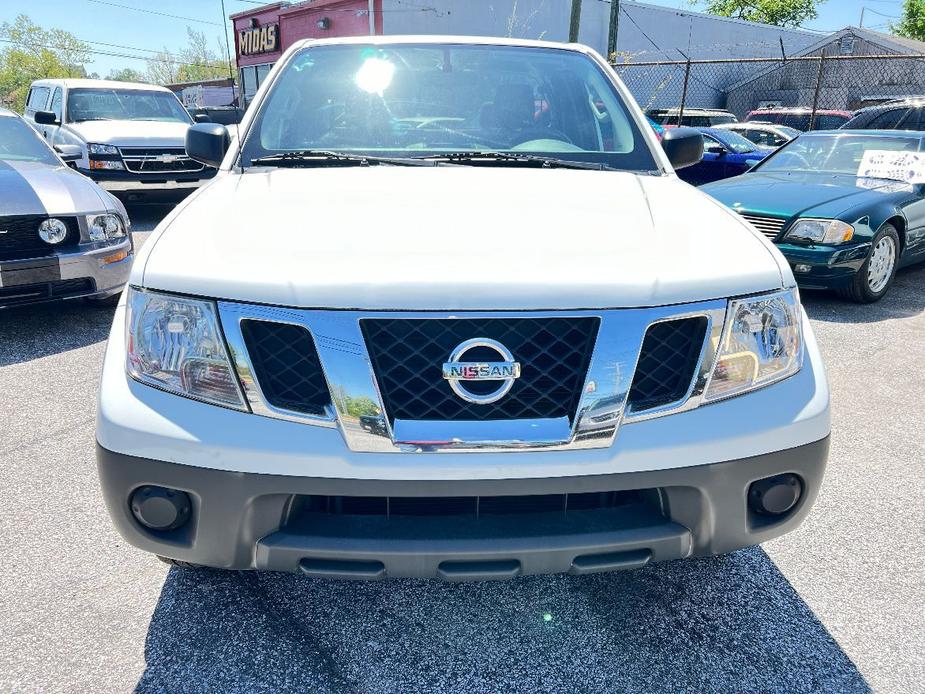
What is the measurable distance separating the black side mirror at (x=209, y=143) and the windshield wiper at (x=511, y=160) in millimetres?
930

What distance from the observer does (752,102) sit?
28.4m

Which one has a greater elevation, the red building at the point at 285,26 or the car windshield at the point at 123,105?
the red building at the point at 285,26

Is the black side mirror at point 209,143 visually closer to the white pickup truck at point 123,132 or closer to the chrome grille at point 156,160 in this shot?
the white pickup truck at point 123,132

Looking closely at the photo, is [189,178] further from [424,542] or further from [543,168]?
[424,542]

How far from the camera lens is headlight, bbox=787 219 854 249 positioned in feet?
18.6

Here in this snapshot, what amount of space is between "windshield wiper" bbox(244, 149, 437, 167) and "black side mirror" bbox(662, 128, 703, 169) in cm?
103

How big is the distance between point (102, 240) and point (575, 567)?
4.28m

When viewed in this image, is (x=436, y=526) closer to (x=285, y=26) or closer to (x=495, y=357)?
(x=495, y=357)

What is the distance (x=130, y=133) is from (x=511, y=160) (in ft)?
26.7

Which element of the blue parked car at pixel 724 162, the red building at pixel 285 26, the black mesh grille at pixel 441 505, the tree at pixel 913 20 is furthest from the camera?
the tree at pixel 913 20

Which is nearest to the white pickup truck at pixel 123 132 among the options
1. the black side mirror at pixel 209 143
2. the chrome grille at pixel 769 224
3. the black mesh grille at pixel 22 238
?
the black mesh grille at pixel 22 238

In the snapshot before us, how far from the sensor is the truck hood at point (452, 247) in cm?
162

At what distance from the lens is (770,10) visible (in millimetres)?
51281

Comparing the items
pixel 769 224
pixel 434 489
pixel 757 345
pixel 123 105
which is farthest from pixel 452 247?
pixel 123 105
